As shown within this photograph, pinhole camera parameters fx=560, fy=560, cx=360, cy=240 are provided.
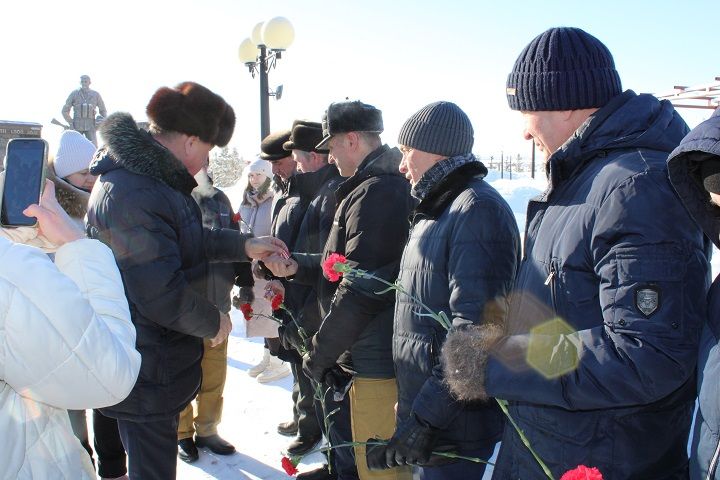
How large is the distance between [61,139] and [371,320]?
8.68 feet

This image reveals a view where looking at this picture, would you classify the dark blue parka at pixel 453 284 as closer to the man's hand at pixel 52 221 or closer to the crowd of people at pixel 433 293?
the crowd of people at pixel 433 293

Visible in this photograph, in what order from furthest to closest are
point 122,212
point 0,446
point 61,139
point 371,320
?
point 61,139
point 371,320
point 122,212
point 0,446

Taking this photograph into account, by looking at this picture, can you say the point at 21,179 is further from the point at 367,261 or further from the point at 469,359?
the point at 367,261

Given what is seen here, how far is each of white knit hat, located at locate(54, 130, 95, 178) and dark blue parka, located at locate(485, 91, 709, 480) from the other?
3.27 m

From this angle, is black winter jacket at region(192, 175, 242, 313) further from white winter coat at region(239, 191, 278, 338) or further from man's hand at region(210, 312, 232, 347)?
man's hand at region(210, 312, 232, 347)

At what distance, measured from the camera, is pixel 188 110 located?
9.34 feet

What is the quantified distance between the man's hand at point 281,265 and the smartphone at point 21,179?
2058mm

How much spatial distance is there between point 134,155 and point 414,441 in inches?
70.2

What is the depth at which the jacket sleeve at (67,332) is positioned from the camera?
117 centimetres

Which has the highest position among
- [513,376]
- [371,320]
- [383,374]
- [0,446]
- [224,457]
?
[513,376]

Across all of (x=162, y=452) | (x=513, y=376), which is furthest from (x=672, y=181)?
(x=162, y=452)

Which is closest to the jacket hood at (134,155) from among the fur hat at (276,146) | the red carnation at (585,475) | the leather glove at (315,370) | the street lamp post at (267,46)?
the leather glove at (315,370)

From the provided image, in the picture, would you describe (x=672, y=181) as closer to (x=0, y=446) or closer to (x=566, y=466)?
(x=566, y=466)

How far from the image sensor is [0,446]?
1302 millimetres
